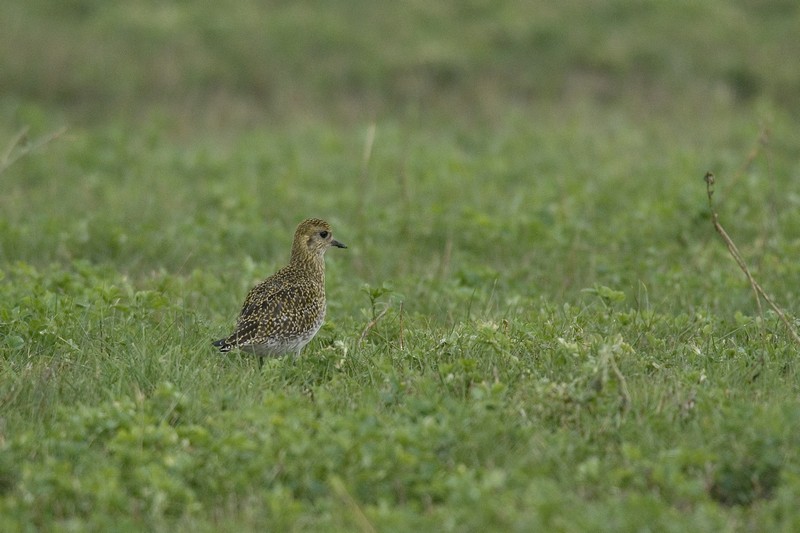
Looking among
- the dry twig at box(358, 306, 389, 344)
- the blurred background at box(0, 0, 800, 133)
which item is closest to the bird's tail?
the dry twig at box(358, 306, 389, 344)

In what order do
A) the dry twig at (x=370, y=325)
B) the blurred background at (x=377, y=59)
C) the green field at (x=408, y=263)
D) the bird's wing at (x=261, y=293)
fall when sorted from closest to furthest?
the green field at (x=408, y=263) → the dry twig at (x=370, y=325) → the bird's wing at (x=261, y=293) → the blurred background at (x=377, y=59)

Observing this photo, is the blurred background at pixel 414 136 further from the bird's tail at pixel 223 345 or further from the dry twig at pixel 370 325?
the bird's tail at pixel 223 345

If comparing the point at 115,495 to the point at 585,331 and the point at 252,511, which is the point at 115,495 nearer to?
the point at 252,511

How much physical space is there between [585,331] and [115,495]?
340cm

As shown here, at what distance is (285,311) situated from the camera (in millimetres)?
7621

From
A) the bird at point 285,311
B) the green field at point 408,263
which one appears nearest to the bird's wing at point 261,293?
the bird at point 285,311

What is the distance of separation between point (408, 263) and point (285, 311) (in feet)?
10.9

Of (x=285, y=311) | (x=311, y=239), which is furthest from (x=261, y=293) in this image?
(x=311, y=239)

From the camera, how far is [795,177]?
524 inches

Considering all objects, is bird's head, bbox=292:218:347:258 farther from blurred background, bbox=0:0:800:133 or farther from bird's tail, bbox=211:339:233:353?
blurred background, bbox=0:0:800:133

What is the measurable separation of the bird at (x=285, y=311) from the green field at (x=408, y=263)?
17 centimetres

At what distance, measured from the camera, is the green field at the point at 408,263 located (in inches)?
224

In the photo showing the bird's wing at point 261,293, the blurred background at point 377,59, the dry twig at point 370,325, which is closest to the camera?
the dry twig at point 370,325

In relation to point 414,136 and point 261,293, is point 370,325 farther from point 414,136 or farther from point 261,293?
point 414,136
